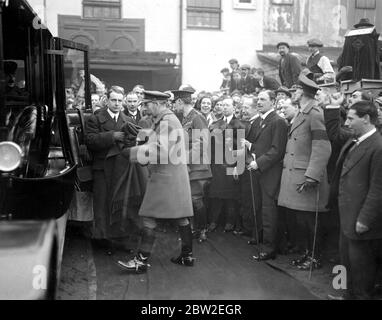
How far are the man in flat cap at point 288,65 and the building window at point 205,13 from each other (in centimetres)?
204

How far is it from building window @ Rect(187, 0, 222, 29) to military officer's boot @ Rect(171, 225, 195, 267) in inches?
244

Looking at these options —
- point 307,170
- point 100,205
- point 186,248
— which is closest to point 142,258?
point 186,248

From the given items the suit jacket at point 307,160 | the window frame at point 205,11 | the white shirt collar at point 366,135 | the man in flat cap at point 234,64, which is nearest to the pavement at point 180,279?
the suit jacket at point 307,160

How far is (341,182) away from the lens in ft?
12.6

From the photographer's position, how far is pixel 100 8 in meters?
9.73

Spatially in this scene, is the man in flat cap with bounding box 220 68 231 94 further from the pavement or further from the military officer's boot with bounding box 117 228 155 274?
the military officer's boot with bounding box 117 228 155 274

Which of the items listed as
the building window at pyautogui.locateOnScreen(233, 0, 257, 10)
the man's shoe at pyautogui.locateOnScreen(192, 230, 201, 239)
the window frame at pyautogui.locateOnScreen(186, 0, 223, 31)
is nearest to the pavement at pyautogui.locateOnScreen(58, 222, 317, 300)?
the man's shoe at pyautogui.locateOnScreen(192, 230, 201, 239)

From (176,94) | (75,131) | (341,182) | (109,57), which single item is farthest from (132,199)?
(109,57)

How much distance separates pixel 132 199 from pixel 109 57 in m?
5.35

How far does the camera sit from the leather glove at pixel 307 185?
15.1 feet

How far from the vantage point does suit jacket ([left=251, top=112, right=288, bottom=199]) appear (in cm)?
516

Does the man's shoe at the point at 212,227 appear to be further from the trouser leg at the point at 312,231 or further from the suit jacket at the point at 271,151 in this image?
the trouser leg at the point at 312,231
